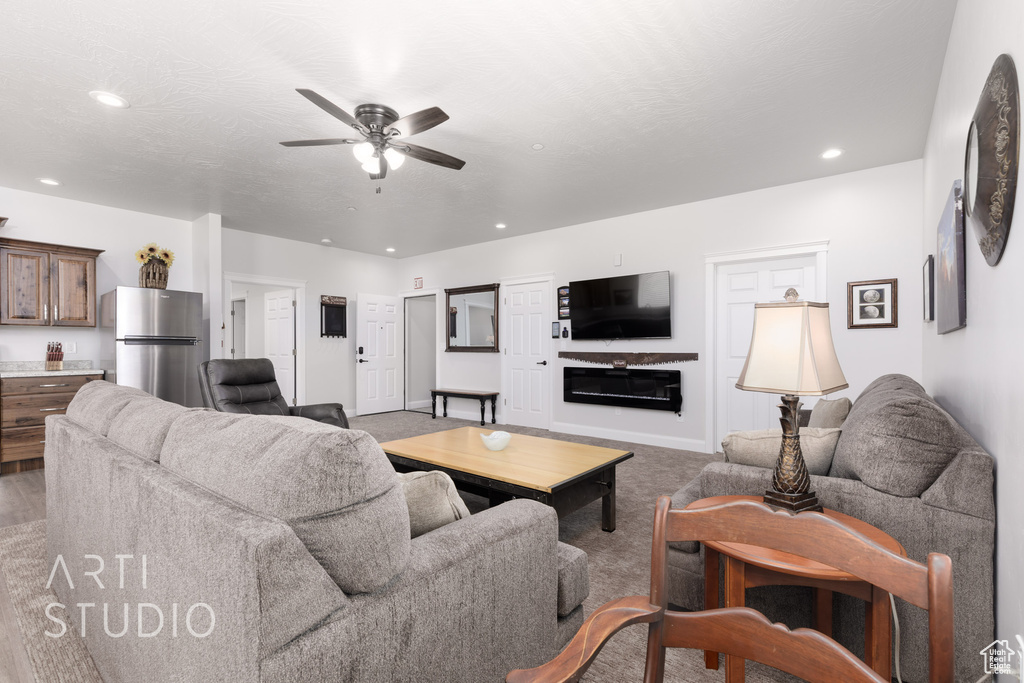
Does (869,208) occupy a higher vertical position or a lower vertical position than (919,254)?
higher

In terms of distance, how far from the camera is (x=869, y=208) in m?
3.93

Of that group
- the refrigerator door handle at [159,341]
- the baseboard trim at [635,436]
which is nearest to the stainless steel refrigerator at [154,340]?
the refrigerator door handle at [159,341]

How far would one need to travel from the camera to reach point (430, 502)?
126 centimetres

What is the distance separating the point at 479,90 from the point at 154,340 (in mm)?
3924

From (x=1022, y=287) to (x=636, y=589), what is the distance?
5.60 feet

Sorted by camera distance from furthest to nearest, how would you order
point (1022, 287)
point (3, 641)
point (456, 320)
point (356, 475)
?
point (456, 320) → point (3, 641) → point (1022, 287) → point (356, 475)

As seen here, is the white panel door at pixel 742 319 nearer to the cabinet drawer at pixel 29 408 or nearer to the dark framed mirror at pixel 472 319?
the dark framed mirror at pixel 472 319

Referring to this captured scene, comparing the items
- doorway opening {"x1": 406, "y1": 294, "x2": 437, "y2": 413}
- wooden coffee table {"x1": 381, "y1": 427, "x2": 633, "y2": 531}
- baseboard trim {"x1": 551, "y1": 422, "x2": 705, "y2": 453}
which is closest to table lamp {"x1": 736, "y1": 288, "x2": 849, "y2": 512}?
wooden coffee table {"x1": 381, "y1": 427, "x2": 633, "y2": 531}

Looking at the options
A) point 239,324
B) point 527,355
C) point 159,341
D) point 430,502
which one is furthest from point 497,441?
point 239,324

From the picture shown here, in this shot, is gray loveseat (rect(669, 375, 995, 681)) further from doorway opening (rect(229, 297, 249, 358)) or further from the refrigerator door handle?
doorway opening (rect(229, 297, 249, 358))

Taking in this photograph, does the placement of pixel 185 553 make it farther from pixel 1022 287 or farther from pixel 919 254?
pixel 919 254

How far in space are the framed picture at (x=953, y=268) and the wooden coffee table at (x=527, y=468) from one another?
1.66 metres

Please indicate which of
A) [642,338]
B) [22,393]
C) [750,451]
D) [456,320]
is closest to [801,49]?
[750,451]

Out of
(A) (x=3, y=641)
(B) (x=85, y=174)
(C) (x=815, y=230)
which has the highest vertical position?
(B) (x=85, y=174)
